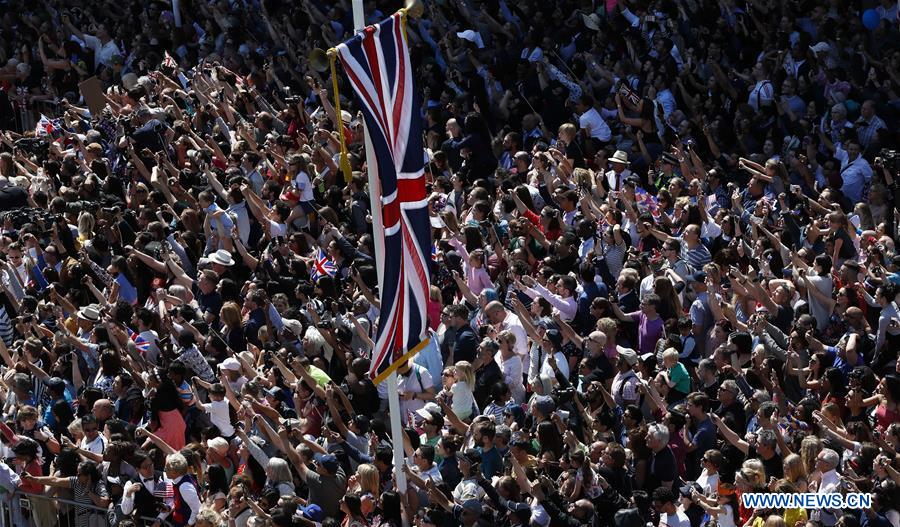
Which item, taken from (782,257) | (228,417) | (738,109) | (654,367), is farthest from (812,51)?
(228,417)

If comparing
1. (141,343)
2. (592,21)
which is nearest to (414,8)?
(141,343)

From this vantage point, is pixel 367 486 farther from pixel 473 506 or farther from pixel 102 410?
pixel 102 410

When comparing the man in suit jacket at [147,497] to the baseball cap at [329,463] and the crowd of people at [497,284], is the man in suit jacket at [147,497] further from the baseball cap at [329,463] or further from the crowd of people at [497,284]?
the baseball cap at [329,463]

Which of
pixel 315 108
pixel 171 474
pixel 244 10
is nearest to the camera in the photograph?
pixel 171 474

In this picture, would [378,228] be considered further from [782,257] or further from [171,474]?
[782,257]

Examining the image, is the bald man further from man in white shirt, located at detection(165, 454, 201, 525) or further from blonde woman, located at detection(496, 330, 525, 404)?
blonde woman, located at detection(496, 330, 525, 404)

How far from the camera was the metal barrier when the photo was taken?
12180 millimetres

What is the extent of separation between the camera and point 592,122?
17.9 metres

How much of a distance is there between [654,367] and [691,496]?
2.27 meters

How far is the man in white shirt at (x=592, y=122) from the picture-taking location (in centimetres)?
1789

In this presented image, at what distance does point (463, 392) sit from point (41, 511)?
338 centimetres

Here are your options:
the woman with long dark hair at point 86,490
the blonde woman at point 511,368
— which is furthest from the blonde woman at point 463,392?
the woman with long dark hair at point 86,490

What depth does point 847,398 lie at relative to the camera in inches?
461

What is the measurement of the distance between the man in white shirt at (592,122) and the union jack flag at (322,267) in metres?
3.87
